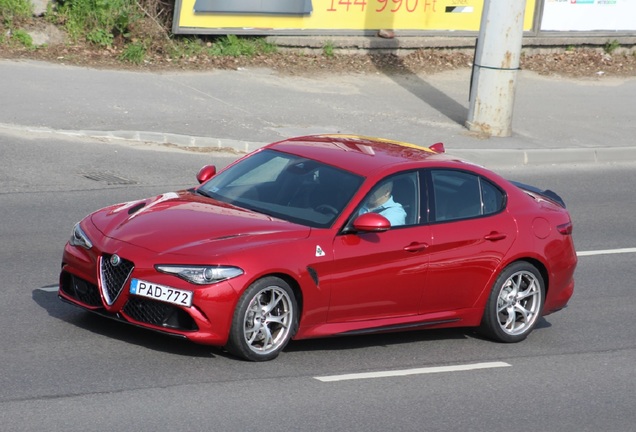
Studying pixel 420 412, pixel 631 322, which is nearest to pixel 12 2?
pixel 631 322

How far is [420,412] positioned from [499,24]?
38.2ft

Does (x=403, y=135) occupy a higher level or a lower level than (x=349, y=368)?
higher

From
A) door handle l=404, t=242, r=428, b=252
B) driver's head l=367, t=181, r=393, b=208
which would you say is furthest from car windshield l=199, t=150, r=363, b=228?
door handle l=404, t=242, r=428, b=252

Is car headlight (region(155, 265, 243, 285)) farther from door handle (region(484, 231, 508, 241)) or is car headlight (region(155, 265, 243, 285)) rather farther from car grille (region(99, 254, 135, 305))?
door handle (region(484, 231, 508, 241))

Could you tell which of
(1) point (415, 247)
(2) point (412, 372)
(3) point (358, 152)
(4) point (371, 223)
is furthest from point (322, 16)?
(2) point (412, 372)

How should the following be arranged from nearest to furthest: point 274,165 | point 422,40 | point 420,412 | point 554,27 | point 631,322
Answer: point 420,412 < point 274,165 < point 631,322 < point 422,40 < point 554,27

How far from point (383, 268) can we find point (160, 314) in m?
1.74

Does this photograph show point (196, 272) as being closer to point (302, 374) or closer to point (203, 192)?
point (302, 374)

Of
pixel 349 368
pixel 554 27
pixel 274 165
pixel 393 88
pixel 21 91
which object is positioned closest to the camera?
pixel 349 368

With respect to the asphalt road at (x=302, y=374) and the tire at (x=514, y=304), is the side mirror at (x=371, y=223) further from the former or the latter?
the tire at (x=514, y=304)

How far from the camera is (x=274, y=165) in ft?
30.4

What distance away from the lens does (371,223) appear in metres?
8.34

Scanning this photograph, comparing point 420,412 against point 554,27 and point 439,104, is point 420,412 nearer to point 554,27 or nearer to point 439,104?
point 439,104

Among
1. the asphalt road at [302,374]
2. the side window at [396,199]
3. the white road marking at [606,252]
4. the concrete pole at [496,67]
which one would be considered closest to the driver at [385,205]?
the side window at [396,199]
